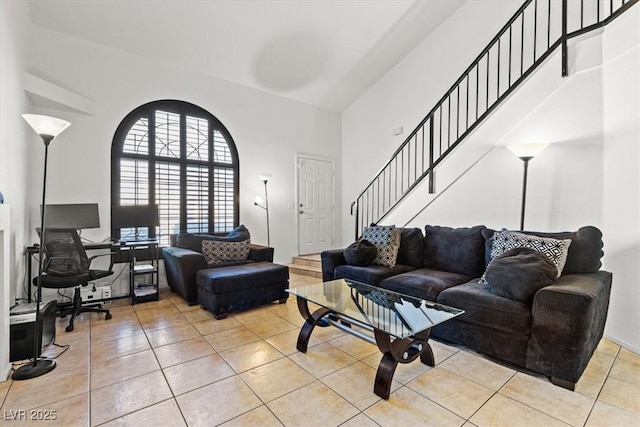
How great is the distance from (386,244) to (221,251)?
6.95 feet

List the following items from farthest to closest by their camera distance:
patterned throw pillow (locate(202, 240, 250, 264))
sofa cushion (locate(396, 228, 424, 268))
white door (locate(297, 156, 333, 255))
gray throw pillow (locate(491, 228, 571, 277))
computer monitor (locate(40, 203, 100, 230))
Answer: white door (locate(297, 156, 333, 255))
patterned throw pillow (locate(202, 240, 250, 264))
sofa cushion (locate(396, 228, 424, 268))
computer monitor (locate(40, 203, 100, 230))
gray throw pillow (locate(491, 228, 571, 277))

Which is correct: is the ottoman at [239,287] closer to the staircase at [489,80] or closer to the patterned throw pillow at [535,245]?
the staircase at [489,80]

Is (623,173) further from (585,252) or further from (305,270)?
(305,270)

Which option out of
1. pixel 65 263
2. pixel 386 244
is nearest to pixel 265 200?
pixel 386 244

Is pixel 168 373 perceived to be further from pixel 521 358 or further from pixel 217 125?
pixel 217 125

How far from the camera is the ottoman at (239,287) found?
3049mm

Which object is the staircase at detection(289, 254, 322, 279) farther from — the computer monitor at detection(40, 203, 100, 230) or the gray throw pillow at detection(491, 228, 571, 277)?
the computer monitor at detection(40, 203, 100, 230)

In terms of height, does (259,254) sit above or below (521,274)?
below

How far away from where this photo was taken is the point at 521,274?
2.09 metres

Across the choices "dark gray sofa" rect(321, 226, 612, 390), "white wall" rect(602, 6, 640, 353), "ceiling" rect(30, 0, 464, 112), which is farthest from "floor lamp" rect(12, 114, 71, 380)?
"white wall" rect(602, 6, 640, 353)

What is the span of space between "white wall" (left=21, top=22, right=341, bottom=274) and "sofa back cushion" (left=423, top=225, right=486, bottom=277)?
116 inches

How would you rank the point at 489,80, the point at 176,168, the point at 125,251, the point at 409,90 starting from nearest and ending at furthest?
the point at 125,251, the point at 489,80, the point at 176,168, the point at 409,90

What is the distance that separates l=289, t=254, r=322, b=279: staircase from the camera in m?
4.83

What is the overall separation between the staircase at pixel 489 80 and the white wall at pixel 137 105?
170cm
